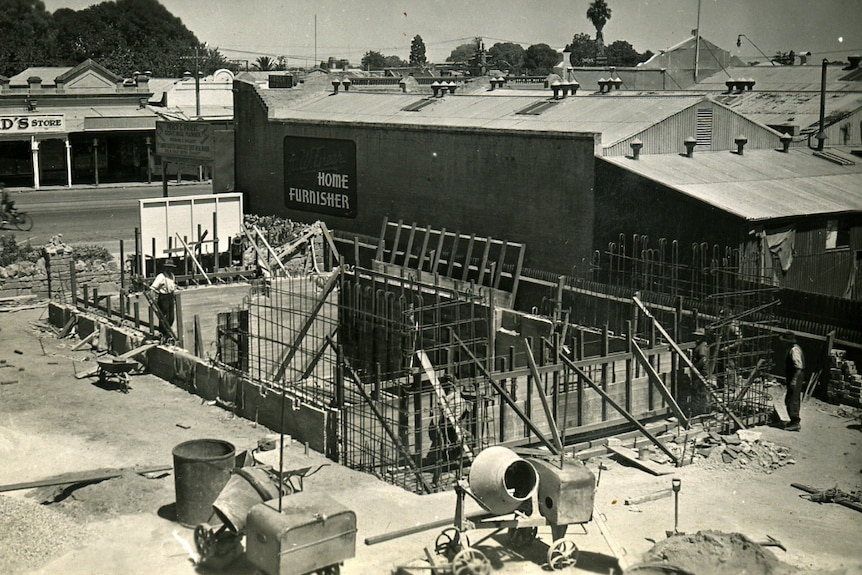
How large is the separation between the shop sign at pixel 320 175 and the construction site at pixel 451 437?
25.7 feet

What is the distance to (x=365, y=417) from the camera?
18.2 metres

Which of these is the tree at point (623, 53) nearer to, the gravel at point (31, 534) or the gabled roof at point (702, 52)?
the gabled roof at point (702, 52)

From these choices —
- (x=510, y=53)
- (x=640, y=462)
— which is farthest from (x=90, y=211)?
(x=510, y=53)

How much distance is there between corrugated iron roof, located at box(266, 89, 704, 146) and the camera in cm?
2908

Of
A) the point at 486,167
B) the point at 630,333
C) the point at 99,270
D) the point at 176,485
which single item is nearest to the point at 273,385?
the point at 176,485

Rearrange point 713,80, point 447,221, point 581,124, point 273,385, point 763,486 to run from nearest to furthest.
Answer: point 763,486
point 273,385
point 581,124
point 447,221
point 713,80

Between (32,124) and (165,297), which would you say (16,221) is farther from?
(165,297)

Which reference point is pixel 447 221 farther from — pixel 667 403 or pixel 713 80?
pixel 713 80

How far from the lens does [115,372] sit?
2159cm

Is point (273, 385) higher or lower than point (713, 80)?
lower

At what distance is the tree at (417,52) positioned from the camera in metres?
103

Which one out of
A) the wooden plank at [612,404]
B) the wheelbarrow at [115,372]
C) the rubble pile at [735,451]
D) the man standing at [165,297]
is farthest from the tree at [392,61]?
the wooden plank at [612,404]

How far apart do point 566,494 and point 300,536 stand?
3.48 metres

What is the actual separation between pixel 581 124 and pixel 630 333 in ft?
39.8
